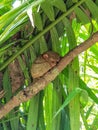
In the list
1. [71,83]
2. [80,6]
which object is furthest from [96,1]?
[71,83]

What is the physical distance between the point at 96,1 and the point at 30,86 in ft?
0.61

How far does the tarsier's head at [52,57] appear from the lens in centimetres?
57

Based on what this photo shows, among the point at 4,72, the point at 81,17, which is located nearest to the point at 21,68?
the point at 4,72

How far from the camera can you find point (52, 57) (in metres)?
0.57

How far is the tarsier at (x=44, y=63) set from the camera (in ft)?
1.88

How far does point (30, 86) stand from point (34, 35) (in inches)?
3.7

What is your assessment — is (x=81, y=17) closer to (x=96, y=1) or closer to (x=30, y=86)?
(x=96, y=1)

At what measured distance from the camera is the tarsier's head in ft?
1.87

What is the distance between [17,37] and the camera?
621mm

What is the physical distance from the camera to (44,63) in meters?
0.58

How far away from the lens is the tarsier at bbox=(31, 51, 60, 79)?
574mm

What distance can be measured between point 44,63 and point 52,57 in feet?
0.07

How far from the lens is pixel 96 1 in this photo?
0.59 m

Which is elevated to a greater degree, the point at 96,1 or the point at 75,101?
the point at 96,1
